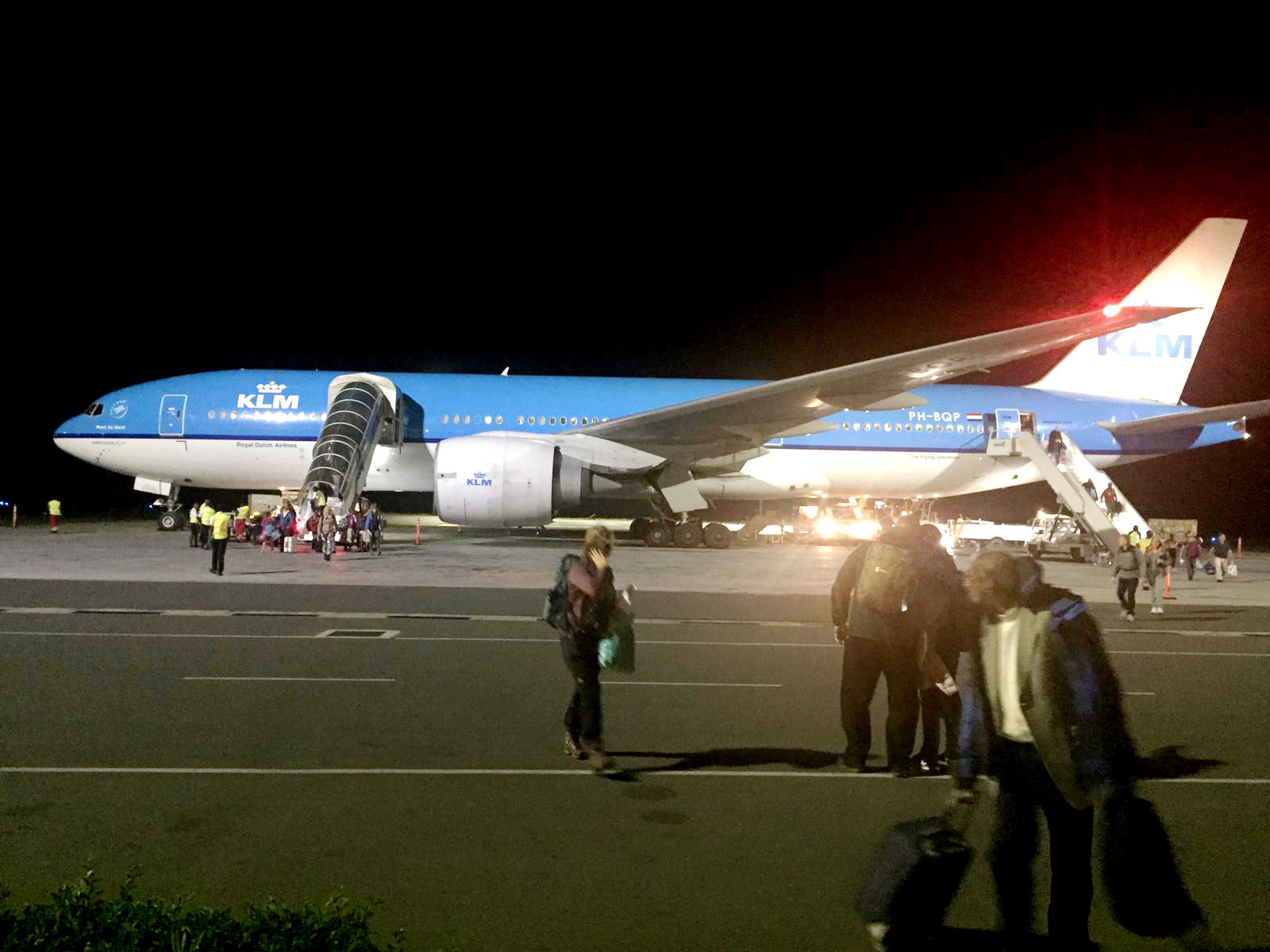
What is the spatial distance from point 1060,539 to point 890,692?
713 inches

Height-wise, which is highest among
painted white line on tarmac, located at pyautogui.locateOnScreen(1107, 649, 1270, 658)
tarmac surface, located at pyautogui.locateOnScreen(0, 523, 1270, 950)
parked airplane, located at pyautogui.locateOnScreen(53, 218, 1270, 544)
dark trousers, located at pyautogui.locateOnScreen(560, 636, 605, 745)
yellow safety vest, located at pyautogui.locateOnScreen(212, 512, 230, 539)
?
parked airplane, located at pyautogui.locateOnScreen(53, 218, 1270, 544)

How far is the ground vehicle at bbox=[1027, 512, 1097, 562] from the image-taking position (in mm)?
20719

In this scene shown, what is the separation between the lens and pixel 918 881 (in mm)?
2709

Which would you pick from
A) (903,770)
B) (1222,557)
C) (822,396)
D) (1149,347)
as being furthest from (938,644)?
(1149,347)

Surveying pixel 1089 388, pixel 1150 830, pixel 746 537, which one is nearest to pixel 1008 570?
pixel 1150 830

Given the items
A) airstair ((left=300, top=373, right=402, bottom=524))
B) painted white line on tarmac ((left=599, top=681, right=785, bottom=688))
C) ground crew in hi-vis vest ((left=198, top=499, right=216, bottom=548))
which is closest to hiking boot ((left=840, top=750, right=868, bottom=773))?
painted white line on tarmac ((left=599, top=681, right=785, bottom=688))

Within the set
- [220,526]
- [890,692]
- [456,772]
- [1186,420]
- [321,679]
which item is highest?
[1186,420]

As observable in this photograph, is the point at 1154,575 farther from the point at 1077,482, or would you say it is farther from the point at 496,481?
the point at 496,481

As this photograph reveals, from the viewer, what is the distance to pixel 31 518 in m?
29.5

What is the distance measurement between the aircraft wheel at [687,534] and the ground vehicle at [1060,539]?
7.40 meters

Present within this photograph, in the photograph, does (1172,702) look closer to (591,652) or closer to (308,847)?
(591,652)

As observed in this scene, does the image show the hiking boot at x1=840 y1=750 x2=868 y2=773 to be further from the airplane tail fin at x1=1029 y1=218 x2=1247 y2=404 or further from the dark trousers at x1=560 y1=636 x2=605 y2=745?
the airplane tail fin at x1=1029 y1=218 x2=1247 y2=404

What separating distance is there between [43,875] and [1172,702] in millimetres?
7254

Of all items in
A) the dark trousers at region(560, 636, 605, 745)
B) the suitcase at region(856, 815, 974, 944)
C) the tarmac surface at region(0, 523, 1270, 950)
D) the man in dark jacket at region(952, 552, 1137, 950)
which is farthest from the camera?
the dark trousers at region(560, 636, 605, 745)
